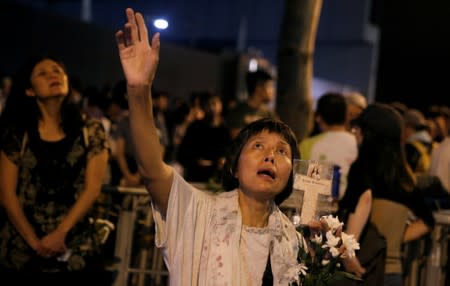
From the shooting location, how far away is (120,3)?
23422 millimetres

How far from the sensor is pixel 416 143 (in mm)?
7410

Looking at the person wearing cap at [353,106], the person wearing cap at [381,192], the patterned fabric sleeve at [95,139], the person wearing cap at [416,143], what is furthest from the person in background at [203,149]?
the person wearing cap at [381,192]

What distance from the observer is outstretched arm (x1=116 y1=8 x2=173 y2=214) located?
269 cm

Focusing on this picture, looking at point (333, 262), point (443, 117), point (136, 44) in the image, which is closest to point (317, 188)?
point (333, 262)

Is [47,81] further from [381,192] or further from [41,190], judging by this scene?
[381,192]

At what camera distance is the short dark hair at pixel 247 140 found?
316cm

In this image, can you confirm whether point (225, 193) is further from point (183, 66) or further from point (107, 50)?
point (183, 66)

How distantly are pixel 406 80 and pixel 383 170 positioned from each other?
12.0 m

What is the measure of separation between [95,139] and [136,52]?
2198 millimetres

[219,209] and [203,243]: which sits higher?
[219,209]

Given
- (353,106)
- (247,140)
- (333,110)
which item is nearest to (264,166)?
(247,140)

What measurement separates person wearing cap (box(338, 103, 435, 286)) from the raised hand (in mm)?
2000

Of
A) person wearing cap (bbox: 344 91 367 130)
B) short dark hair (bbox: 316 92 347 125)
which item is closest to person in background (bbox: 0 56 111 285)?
short dark hair (bbox: 316 92 347 125)

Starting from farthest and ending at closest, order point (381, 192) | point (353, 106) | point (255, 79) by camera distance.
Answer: point (255, 79) < point (353, 106) < point (381, 192)
